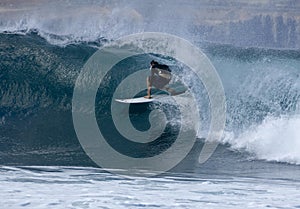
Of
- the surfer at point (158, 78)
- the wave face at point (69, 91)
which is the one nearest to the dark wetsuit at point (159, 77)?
the surfer at point (158, 78)

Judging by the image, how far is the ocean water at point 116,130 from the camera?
11.2 m

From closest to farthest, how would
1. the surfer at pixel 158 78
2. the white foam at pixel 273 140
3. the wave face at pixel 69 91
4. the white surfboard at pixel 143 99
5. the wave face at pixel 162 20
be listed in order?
the white foam at pixel 273 140 → the wave face at pixel 69 91 → the white surfboard at pixel 143 99 → the surfer at pixel 158 78 → the wave face at pixel 162 20

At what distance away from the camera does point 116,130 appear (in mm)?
15820

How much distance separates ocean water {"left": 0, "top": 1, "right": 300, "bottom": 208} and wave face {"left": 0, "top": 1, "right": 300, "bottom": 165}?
0.08 feet

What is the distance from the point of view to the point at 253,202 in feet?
35.5

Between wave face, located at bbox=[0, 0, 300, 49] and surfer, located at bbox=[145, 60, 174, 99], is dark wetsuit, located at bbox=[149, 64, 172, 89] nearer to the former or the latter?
surfer, located at bbox=[145, 60, 174, 99]

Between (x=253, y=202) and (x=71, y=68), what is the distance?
339 inches

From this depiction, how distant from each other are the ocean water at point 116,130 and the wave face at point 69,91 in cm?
2

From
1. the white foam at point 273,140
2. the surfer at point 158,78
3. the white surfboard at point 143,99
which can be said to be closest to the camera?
the white foam at point 273,140

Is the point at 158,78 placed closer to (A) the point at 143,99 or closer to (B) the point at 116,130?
(A) the point at 143,99

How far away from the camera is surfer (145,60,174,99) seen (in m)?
16.6

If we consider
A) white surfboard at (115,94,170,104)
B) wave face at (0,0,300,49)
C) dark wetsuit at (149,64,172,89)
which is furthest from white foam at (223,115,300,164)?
wave face at (0,0,300,49)

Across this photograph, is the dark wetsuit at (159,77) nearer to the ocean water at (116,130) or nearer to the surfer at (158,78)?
the surfer at (158,78)

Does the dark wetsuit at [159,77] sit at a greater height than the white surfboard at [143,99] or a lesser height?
greater
